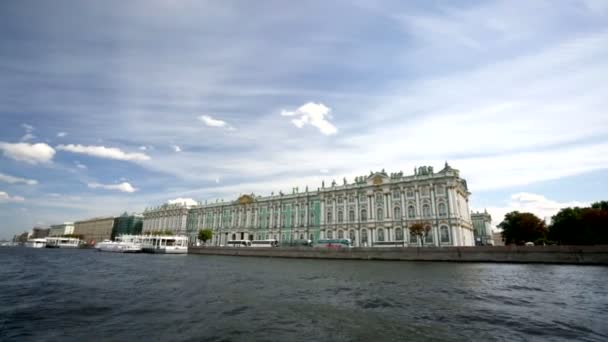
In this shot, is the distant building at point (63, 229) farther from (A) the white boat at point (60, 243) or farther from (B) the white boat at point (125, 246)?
(B) the white boat at point (125, 246)

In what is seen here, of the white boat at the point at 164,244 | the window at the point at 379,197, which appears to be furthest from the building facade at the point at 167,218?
the window at the point at 379,197

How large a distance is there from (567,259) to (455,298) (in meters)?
33.4

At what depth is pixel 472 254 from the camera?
46.0 meters

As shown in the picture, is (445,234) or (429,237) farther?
(429,237)

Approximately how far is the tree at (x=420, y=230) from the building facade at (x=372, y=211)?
3.18 ft

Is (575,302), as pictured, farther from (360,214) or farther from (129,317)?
(360,214)

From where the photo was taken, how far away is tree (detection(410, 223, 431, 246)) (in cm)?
5703

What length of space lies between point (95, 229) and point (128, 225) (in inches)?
1170

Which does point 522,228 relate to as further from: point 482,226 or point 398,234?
point 482,226

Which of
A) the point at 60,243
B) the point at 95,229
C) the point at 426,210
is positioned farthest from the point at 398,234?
the point at 95,229

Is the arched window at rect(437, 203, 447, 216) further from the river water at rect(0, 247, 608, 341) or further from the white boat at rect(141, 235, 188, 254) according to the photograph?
the white boat at rect(141, 235, 188, 254)

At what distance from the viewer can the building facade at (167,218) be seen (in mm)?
107375

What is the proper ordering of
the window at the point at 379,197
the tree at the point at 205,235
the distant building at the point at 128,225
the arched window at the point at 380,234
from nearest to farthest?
the arched window at the point at 380,234 < the window at the point at 379,197 < the tree at the point at 205,235 < the distant building at the point at 128,225

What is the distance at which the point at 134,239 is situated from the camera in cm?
9119
